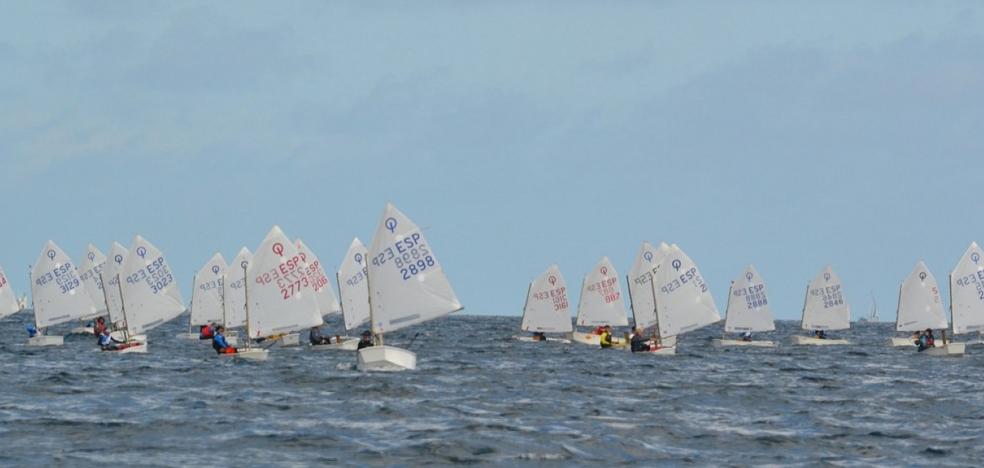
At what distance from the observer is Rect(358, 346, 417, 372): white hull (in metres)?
52.3

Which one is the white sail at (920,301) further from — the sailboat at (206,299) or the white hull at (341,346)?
the sailboat at (206,299)

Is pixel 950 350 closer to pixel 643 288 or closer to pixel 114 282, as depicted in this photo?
pixel 643 288

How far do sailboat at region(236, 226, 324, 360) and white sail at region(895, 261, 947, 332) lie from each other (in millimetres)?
42054

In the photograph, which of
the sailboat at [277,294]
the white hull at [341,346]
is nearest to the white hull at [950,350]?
the white hull at [341,346]

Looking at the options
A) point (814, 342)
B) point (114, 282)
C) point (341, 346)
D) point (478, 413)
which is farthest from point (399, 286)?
point (814, 342)

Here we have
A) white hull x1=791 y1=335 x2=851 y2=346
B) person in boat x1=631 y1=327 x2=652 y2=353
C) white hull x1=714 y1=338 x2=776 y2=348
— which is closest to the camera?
person in boat x1=631 y1=327 x2=652 y2=353

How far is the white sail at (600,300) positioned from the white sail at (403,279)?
146 feet

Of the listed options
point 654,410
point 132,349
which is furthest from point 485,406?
point 132,349

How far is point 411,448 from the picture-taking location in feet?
102

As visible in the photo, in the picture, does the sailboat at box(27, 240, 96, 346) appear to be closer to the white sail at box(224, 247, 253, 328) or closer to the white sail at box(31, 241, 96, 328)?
the white sail at box(31, 241, 96, 328)

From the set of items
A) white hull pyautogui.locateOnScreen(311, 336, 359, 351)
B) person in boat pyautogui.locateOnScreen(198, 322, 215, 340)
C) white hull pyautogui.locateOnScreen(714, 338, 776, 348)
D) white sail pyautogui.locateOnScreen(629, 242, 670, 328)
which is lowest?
white hull pyautogui.locateOnScreen(714, 338, 776, 348)

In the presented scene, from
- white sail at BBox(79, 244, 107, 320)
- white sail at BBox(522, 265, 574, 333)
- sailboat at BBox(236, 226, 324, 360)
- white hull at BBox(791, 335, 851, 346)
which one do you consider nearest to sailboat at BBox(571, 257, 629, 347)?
white sail at BBox(522, 265, 574, 333)

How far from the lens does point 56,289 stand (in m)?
84.9

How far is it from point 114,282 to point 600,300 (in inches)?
1231
